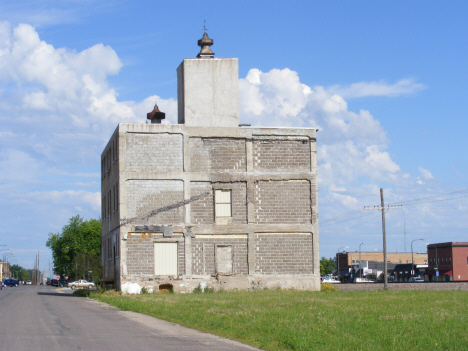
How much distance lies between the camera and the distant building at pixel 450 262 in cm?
10094

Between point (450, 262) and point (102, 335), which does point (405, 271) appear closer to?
point (450, 262)

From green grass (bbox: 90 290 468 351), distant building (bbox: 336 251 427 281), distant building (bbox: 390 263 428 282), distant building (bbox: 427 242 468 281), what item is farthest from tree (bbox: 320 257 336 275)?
green grass (bbox: 90 290 468 351)

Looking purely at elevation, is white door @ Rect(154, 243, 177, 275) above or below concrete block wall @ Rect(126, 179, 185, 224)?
below

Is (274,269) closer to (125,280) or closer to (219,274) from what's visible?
(219,274)

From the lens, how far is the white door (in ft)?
112

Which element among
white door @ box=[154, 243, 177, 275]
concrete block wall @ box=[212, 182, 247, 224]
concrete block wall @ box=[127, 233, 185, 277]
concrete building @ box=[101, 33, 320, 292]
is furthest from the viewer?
concrete block wall @ box=[212, 182, 247, 224]

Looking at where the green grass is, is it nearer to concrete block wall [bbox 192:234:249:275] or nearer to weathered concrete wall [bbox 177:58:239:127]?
concrete block wall [bbox 192:234:249:275]

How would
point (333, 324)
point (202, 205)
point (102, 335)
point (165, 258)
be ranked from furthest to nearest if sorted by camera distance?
point (202, 205) < point (165, 258) < point (333, 324) < point (102, 335)

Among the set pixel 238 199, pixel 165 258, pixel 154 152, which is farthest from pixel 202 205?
pixel 154 152

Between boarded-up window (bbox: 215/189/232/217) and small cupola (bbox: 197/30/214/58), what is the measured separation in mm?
9483

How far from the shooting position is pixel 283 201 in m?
35.8

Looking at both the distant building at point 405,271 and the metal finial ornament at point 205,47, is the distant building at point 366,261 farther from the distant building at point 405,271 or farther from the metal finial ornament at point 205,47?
the metal finial ornament at point 205,47

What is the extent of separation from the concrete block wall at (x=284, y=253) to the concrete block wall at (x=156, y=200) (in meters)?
4.99

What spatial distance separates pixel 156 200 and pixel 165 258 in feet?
10.9
